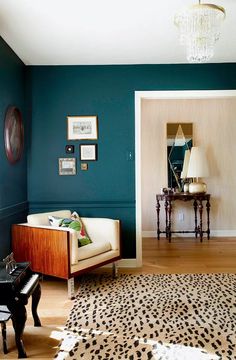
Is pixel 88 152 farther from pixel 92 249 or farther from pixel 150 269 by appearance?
pixel 150 269

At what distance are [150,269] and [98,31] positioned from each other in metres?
2.82

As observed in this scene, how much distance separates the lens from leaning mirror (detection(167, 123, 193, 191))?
19.0 feet

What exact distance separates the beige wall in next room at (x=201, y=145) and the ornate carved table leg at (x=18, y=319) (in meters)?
3.98

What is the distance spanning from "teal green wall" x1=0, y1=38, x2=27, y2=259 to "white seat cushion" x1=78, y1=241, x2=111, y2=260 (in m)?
0.85

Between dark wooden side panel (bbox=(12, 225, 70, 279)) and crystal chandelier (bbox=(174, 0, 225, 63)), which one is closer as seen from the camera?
crystal chandelier (bbox=(174, 0, 225, 63))

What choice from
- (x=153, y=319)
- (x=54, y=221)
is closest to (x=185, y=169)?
(x=54, y=221)

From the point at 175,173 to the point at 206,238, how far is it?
132 centimetres

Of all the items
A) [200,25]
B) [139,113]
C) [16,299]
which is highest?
[200,25]

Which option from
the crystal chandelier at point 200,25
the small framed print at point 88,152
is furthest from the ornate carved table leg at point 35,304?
the crystal chandelier at point 200,25

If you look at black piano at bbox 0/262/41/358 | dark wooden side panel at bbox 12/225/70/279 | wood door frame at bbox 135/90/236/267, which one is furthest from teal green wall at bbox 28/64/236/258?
black piano at bbox 0/262/41/358

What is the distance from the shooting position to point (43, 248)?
3.21m

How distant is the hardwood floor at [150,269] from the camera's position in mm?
2279

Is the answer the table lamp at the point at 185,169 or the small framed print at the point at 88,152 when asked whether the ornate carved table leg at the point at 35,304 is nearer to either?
the small framed print at the point at 88,152

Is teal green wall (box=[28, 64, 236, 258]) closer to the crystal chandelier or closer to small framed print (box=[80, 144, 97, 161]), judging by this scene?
small framed print (box=[80, 144, 97, 161])
